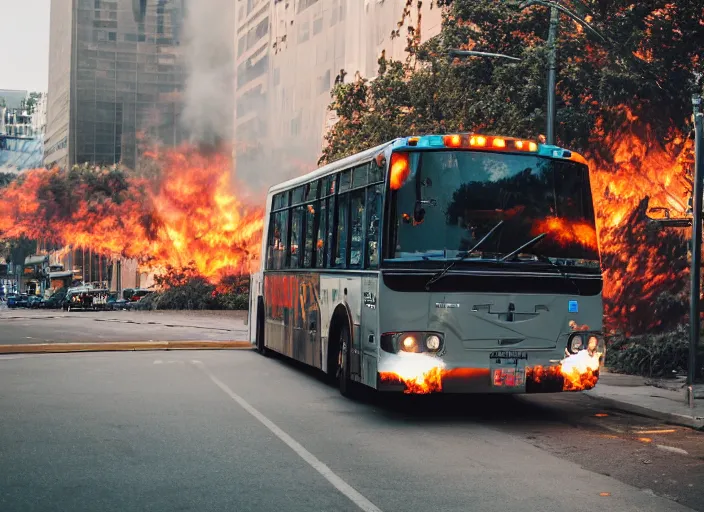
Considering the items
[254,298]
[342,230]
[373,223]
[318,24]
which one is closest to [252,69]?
[318,24]

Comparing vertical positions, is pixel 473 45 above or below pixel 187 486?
above

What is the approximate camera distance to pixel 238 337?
1235 inches

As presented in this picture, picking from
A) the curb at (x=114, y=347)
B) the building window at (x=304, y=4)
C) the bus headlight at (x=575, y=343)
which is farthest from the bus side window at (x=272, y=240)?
the building window at (x=304, y=4)

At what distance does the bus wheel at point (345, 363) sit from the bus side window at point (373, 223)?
1.52m

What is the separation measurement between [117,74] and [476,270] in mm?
129110

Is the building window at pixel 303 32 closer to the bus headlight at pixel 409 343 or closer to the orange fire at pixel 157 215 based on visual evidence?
the orange fire at pixel 157 215

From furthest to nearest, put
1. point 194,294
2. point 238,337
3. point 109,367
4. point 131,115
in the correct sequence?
point 131,115 < point 194,294 < point 238,337 < point 109,367

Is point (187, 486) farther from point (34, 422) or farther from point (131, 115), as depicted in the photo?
point (131, 115)

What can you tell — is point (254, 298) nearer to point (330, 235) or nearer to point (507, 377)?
point (330, 235)

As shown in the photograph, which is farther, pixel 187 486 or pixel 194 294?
pixel 194 294

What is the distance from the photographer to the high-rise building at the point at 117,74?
441ft

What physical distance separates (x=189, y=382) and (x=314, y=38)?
62.8 meters

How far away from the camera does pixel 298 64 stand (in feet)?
270

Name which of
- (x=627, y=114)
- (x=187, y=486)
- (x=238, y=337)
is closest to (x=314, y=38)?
(x=238, y=337)
